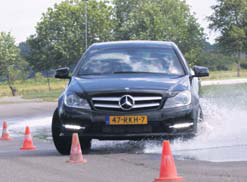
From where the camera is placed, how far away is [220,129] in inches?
597

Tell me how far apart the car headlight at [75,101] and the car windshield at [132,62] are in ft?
3.24

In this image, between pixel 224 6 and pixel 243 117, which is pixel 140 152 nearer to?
pixel 243 117

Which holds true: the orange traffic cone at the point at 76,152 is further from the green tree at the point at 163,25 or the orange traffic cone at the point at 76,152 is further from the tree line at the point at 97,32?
the green tree at the point at 163,25

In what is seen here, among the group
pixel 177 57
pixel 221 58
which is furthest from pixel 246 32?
pixel 177 57

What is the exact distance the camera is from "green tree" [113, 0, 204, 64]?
88.5 metres

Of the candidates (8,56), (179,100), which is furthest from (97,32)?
(179,100)

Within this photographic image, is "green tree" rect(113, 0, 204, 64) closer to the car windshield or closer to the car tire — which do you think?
the car windshield

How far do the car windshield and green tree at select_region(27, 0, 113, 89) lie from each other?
2597 inches

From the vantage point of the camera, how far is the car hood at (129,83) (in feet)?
34.9

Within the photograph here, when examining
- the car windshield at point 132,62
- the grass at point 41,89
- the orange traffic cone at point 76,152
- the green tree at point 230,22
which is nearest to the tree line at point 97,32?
the green tree at point 230,22

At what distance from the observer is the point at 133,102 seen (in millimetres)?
10500

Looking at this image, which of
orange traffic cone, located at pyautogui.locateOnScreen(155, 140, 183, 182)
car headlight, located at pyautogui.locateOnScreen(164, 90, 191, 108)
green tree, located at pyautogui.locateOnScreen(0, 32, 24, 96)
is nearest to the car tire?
car headlight, located at pyautogui.locateOnScreen(164, 90, 191, 108)

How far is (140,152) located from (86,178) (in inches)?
119

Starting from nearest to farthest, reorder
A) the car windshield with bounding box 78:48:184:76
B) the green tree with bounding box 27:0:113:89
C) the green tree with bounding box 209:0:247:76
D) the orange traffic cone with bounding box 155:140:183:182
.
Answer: the orange traffic cone with bounding box 155:140:183:182 → the car windshield with bounding box 78:48:184:76 → the green tree with bounding box 27:0:113:89 → the green tree with bounding box 209:0:247:76
